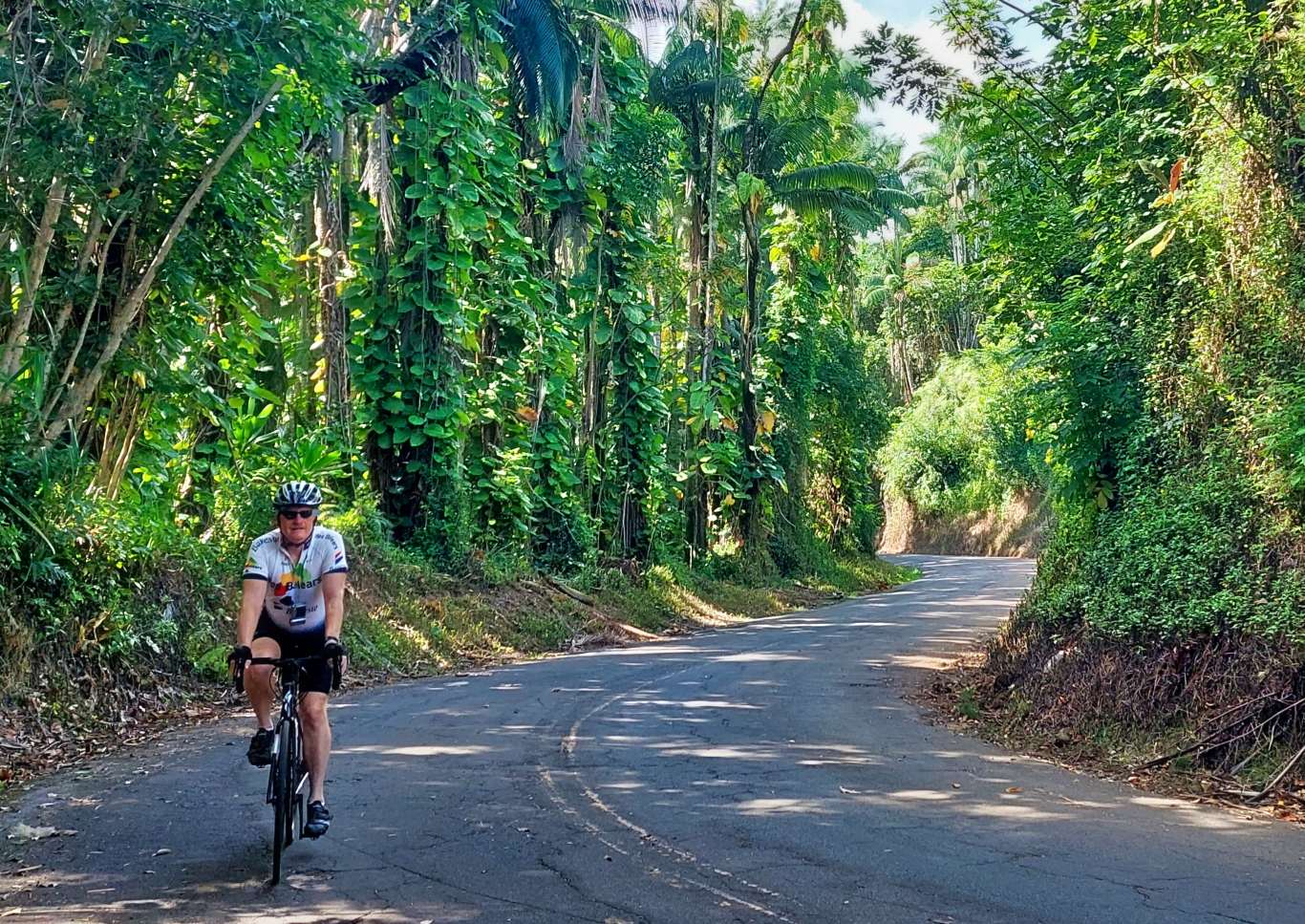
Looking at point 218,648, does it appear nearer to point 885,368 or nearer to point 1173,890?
point 1173,890

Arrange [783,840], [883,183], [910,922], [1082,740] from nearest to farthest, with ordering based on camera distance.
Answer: [910,922] → [783,840] → [1082,740] → [883,183]

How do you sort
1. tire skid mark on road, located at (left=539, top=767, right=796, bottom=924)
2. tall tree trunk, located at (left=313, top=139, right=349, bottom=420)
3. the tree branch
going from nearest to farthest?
1. tire skid mark on road, located at (left=539, top=767, right=796, bottom=924)
2. the tree branch
3. tall tree trunk, located at (left=313, top=139, right=349, bottom=420)

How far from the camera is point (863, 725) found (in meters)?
11.3

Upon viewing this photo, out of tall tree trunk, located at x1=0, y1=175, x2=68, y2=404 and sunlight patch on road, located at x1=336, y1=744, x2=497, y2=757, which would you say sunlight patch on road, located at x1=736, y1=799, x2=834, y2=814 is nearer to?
sunlight patch on road, located at x1=336, y1=744, x2=497, y2=757

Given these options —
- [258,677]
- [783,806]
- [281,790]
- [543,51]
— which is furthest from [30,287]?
[543,51]

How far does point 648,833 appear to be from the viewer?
6.95 m

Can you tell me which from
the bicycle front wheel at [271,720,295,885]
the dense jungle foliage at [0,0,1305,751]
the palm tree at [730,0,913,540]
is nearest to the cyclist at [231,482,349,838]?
the bicycle front wheel at [271,720,295,885]

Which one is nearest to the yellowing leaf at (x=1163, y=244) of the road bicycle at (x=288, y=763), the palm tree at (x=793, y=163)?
the road bicycle at (x=288, y=763)

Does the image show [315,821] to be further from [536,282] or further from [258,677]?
[536,282]

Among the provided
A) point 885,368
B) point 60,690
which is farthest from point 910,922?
point 885,368

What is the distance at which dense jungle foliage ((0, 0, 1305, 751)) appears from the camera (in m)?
10.2

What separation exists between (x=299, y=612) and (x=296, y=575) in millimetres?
214

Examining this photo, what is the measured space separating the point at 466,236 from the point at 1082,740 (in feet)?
43.0

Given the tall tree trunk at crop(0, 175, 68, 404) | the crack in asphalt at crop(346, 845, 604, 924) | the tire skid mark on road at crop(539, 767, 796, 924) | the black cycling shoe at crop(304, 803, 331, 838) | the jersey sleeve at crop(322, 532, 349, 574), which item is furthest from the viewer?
the tall tree trunk at crop(0, 175, 68, 404)
